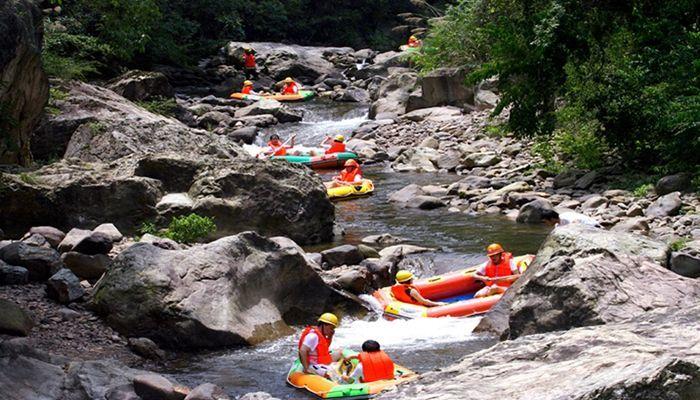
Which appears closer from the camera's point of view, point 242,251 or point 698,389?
point 698,389

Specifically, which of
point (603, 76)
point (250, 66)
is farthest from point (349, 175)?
point (250, 66)

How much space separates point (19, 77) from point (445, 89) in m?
17.0

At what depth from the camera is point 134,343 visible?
8875mm

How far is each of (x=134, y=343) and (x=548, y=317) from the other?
4.21 meters

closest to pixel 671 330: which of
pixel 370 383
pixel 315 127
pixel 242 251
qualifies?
pixel 370 383

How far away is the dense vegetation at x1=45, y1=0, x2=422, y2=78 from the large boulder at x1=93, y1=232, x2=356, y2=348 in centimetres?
863

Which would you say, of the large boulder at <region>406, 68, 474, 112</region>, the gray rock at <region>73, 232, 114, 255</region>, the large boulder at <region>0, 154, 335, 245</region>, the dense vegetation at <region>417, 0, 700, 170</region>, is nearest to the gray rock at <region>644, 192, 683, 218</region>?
the dense vegetation at <region>417, 0, 700, 170</region>

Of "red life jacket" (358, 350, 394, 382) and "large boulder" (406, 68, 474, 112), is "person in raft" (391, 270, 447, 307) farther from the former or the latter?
"large boulder" (406, 68, 474, 112)

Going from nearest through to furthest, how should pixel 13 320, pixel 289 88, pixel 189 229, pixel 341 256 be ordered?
1. pixel 13 320
2. pixel 189 229
3. pixel 341 256
4. pixel 289 88

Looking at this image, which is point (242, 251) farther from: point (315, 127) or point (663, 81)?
point (315, 127)

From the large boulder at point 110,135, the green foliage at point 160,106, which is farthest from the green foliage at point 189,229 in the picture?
the green foliage at point 160,106

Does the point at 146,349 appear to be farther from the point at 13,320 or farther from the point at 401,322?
the point at 401,322

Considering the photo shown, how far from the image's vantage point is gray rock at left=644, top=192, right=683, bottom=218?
45.6ft

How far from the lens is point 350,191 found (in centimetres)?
1858
